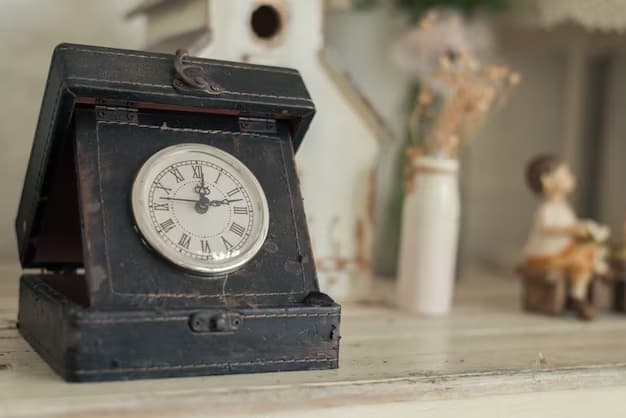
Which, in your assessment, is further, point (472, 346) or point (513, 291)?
point (513, 291)

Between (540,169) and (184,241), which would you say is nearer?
(184,241)

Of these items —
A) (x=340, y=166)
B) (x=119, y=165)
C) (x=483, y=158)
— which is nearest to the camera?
(x=119, y=165)

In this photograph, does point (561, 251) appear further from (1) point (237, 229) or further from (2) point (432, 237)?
(1) point (237, 229)

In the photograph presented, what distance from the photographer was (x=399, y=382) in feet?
3.43

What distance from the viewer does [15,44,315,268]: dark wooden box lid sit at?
105 centimetres

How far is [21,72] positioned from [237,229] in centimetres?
99

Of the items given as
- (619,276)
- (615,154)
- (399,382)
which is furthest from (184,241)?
(615,154)

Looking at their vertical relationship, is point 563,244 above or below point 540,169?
below

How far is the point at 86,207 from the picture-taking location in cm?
103

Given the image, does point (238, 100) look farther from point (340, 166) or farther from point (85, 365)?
point (340, 166)

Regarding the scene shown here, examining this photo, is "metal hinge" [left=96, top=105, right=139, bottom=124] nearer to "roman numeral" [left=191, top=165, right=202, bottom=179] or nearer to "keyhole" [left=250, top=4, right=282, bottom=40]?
"roman numeral" [left=191, top=165, right=202, bottom=179]

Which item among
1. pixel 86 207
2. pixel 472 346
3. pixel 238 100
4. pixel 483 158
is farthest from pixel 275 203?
pixel 483 158

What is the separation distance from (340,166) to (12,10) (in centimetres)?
84

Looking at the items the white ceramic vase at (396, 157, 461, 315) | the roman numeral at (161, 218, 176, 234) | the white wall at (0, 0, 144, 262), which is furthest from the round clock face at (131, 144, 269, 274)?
the white wall at (0, 0, 144, 262)
